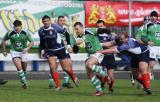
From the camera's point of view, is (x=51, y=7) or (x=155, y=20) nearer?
(x=155, y=20)

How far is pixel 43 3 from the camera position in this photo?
3869 centimetres

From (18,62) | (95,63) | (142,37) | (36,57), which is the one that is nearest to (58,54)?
(18,62)

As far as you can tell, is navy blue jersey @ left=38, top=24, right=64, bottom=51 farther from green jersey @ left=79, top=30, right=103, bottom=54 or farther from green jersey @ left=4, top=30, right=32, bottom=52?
green jersey @ left=79, top=30, right=103, bottom=54

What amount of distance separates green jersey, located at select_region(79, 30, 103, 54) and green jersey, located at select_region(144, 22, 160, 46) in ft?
11.4

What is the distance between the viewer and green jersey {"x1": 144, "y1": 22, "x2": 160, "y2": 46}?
23.0 m

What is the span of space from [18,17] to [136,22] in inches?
260

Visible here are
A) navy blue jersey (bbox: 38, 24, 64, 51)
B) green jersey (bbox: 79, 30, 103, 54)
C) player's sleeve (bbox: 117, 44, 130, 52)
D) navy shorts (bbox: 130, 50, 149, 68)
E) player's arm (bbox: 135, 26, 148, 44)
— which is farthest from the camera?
navy blue jersey (bbox: 38, 24, 64, 51)

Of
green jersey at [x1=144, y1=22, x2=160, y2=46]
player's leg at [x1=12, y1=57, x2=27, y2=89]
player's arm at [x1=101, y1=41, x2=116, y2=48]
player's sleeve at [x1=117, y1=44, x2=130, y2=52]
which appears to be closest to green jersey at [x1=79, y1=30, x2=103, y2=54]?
player's arm at [x1=101, y1=41, x2=116, y2=48]

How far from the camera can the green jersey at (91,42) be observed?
1975cm

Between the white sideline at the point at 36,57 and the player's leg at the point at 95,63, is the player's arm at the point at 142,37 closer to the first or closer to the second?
the player's leg at the point at 95,63

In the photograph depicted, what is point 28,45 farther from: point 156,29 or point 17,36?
point 156,29

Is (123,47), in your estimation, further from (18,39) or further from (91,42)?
(18,39)

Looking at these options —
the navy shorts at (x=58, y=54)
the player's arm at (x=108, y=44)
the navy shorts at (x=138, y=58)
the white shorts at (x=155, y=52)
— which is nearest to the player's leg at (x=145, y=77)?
the navy shorts at (x=138, y=58)

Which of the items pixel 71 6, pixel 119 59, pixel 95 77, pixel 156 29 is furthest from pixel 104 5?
pixel 95 77
